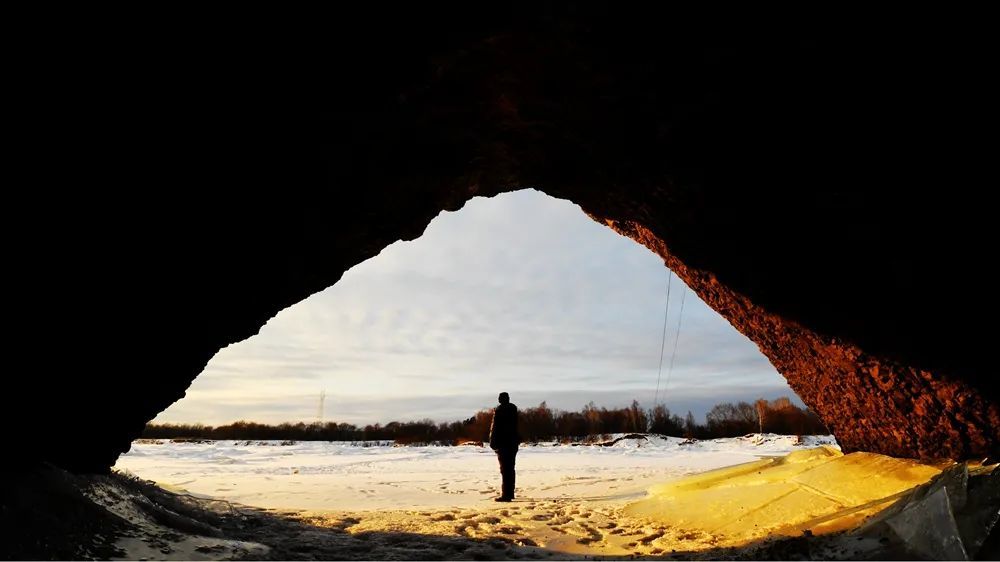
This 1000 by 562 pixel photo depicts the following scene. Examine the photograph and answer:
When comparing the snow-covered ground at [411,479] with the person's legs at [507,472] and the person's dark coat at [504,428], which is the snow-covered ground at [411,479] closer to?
the person's legs at [507,472]

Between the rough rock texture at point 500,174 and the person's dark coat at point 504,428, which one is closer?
the rough rock texture at point 500,174

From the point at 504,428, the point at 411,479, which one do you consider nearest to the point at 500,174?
the point at 504,428

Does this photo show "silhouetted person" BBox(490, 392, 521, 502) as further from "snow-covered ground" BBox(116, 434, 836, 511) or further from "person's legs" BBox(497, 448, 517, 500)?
"snow-covered ground" BBox(116, 434, 836, 511)

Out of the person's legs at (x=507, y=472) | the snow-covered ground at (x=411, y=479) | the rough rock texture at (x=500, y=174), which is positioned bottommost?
the snow-covered ground at (x=411, y=479)

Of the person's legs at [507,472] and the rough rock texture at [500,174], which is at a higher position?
the rough rock texture at [500,174]

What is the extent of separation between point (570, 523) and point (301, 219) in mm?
4052

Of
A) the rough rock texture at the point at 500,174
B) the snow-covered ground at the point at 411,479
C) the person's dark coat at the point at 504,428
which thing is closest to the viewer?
Result: the rough rock texture at the point at 500,174

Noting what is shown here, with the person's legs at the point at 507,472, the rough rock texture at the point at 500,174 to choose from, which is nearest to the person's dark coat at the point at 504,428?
the person's legs at the point at 507,472

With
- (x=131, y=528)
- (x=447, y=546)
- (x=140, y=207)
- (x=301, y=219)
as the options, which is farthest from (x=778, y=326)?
(x=131, y=528)

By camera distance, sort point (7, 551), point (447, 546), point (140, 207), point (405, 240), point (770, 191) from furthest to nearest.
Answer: point (405, 240), point (447, 546), point (770, 191), point (140, 207), point (7, 551)

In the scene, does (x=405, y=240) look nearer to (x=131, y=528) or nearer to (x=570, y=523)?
(x=131, y=528)

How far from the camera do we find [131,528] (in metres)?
3.41

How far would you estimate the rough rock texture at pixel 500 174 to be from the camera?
2.71 m

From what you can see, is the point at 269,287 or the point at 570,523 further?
the point at 570,523
